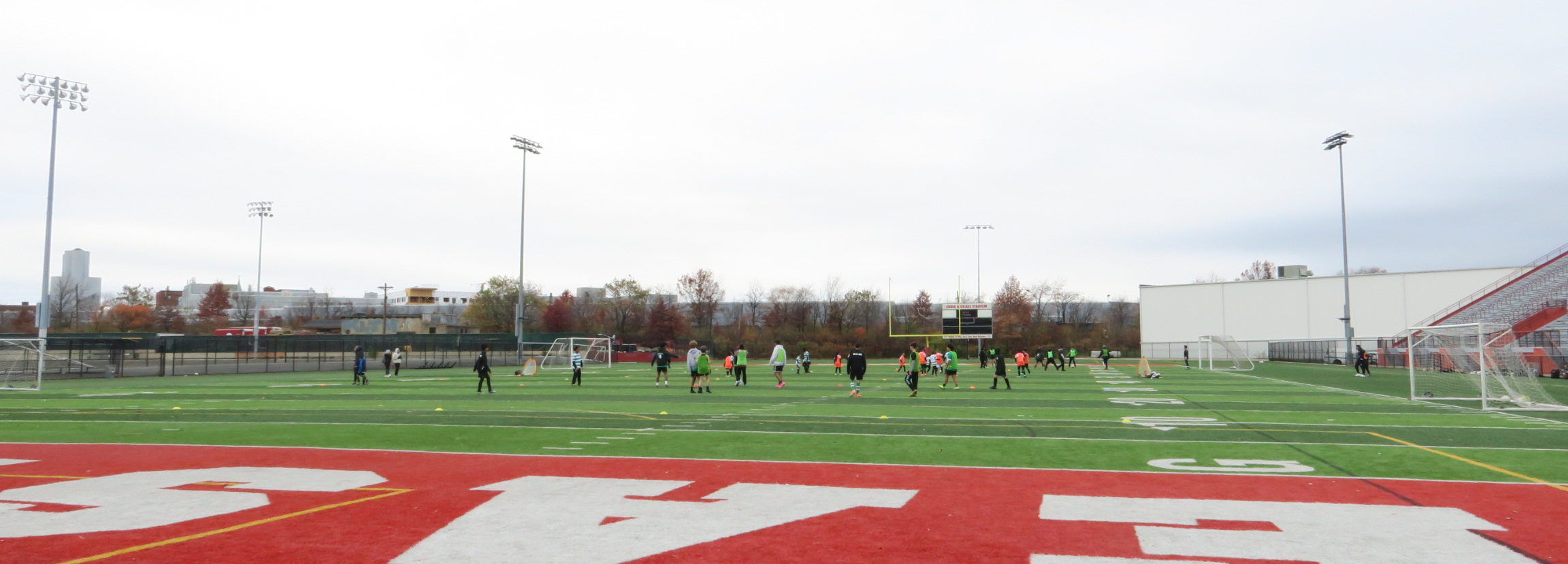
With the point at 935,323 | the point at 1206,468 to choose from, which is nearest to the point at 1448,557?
Result: the point at 1206,468

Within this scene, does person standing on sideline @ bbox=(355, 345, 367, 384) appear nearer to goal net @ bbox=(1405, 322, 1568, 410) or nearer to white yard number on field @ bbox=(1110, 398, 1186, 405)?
white yard number on field @ bbox=(1110, 398, 1186, 405)

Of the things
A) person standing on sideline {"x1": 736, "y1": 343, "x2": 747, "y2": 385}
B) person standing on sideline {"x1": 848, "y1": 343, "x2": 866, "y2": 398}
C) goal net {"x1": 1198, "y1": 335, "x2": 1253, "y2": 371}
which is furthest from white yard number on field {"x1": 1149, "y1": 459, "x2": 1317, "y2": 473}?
goal net {"x1": 1198, "y1": 335, "x2": 1253, "y2": 371}

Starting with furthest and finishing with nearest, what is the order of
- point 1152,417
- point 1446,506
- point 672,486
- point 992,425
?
point 1152,417 < point 992,425 < point 672,486 < point 1446,506

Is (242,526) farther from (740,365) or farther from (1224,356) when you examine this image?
(1224,356)

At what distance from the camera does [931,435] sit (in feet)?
→ 48.9

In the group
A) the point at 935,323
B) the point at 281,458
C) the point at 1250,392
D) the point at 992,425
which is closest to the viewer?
the point at 281,458

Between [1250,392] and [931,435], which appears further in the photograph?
[1250,392]

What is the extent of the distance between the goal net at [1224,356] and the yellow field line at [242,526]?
151 ft

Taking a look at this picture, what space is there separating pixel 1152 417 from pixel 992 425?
3776 mm

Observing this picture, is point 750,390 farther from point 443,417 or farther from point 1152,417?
point 1152,417

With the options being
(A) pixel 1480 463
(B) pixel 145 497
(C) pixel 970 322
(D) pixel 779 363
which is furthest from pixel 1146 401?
(C) pixel 970 322

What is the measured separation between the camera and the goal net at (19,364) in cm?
3350

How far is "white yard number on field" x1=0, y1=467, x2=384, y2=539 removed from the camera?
7.90 meters

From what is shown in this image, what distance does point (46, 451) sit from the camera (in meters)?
13.3
